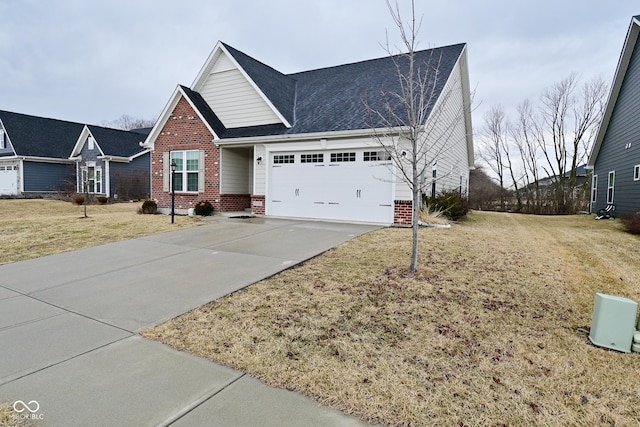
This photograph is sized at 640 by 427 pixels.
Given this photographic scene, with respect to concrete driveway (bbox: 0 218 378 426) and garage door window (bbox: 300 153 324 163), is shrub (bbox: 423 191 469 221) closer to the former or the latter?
garage door window (bbox: 300 153 324 163)

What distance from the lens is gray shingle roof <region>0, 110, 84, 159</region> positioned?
85.7ft

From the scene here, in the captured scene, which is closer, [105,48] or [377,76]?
[377,76]

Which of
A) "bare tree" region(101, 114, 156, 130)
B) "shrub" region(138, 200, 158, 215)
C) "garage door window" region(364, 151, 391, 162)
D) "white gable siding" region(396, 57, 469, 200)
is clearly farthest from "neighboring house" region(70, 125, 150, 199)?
"bare tree" region(101, 114, 156, 130)

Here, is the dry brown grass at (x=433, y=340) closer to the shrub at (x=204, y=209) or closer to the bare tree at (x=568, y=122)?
the shrub at (x=204, y=209)

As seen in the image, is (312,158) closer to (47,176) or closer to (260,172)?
(260,172)

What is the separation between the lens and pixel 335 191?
39.1 ft

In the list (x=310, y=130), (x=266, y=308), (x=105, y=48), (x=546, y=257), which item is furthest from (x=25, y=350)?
(x=105, y=48)

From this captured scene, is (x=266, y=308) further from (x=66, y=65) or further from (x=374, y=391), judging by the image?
(x=66, y=65)

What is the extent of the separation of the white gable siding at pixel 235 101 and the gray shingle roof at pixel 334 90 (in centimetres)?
38

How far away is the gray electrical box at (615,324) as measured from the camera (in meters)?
3.25

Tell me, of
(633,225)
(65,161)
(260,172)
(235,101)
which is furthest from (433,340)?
(65,161)

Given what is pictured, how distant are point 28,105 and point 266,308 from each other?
72.0 meters

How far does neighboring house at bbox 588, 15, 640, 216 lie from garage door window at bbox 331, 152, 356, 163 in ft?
35.4

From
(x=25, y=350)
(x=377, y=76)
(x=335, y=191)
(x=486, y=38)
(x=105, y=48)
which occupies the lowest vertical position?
(x=25, y=350)
